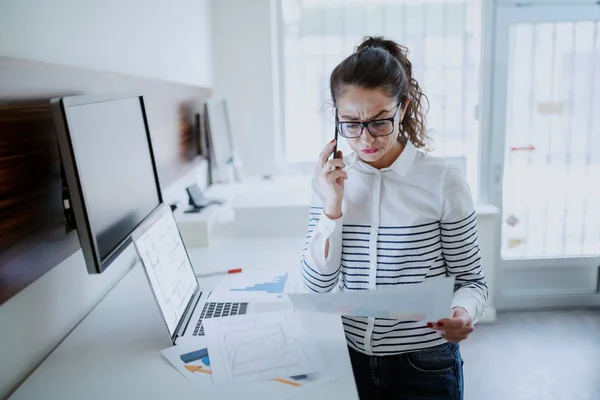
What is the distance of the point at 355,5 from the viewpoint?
3492mm

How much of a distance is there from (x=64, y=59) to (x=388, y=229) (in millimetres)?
872

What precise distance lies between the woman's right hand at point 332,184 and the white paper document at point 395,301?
0.80 feet

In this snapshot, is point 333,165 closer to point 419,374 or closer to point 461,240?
point 461,240

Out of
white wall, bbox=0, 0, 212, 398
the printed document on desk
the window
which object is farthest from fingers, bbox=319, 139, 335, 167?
the window

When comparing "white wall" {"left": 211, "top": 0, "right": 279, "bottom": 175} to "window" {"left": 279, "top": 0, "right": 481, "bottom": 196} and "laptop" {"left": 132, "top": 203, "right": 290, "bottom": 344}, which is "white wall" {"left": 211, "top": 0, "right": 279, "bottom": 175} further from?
"laptop" {"left": 132, "top": 203, "right": 290, "bottom": 344}

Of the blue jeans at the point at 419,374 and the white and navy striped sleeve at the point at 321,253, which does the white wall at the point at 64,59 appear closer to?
the white and navy striped sleeve at the point at 321,253

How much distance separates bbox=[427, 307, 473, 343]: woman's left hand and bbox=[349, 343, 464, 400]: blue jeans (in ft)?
0.47

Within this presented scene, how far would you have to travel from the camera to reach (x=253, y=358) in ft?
3.63

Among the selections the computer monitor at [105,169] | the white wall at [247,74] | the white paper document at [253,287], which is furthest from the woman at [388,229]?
the white wall at [247,74]

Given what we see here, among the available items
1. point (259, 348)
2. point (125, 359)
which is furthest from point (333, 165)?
point (125, 359)

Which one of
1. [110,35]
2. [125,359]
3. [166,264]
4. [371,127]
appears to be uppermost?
[110,35]

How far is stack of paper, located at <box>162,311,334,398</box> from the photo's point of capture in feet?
3.34

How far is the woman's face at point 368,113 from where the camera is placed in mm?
1182

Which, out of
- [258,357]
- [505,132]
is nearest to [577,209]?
[505,132]
